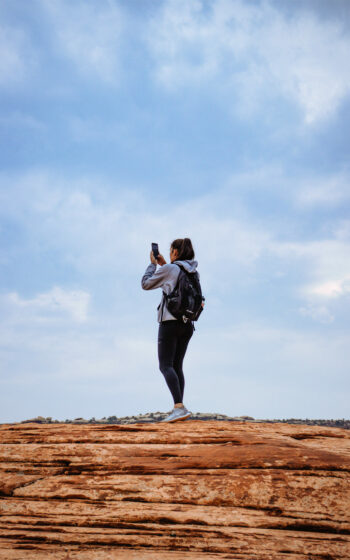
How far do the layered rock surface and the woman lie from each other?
0.90m

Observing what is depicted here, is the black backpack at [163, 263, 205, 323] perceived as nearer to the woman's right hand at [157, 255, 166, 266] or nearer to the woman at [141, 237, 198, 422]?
the woman at [141, 237, 198, 422]

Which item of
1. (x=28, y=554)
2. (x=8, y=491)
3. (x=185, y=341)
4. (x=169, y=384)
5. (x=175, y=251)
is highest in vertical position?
(x=175, y=251)

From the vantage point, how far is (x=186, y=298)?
9.27 m

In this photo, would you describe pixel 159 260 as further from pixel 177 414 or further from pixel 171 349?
pixel 177 414

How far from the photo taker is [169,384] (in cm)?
922

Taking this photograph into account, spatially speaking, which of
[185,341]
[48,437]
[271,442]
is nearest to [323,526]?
[271,442]

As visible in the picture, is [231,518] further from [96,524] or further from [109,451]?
[109,451]

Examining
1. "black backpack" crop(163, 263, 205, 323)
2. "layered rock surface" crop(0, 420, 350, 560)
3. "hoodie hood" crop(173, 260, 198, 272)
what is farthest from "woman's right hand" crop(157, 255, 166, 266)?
"layered rock surface" crop(0, 420, 350, 560)

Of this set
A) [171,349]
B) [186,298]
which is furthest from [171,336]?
[186,298]

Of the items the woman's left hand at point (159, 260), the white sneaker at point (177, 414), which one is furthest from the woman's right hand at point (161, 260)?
the white sneaker at point (177, 414)

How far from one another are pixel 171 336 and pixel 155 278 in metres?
1.30

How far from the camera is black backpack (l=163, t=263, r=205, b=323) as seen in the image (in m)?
9.17

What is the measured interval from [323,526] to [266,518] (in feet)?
2.59

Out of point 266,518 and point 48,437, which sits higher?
point 48,437
